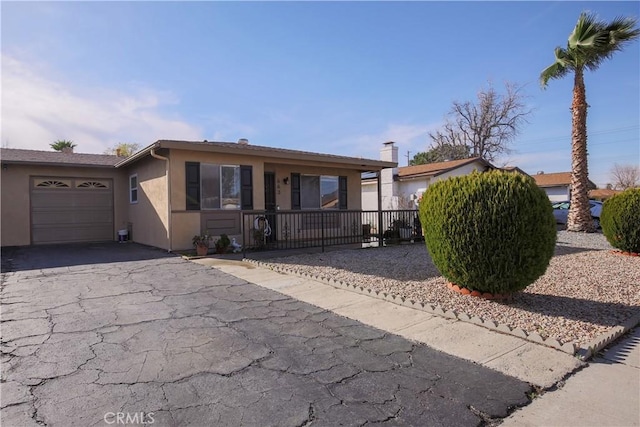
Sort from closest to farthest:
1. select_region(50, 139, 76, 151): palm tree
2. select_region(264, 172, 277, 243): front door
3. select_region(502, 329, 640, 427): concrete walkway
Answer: select_region(502, 329, 640, 427): concrete walkway → select_region(264, 172, 277, 243): front door → select_region(50, 139, 76, 151): palm tree

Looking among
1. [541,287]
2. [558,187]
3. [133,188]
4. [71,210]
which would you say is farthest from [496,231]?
[558,187]

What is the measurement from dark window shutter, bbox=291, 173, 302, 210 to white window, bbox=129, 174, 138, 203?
212 inches

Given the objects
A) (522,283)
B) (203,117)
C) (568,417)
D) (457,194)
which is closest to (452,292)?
(522,283)

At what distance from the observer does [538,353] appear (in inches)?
133

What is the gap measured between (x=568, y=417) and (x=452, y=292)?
3.03m

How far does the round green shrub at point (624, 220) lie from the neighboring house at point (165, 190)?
22.5 feet

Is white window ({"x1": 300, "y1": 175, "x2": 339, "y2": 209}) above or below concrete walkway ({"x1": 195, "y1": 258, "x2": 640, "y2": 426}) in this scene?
above

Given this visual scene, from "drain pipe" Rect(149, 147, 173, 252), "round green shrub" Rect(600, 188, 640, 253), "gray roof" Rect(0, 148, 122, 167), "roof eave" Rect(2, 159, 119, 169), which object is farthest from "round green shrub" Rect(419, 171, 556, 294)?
"gray roof" Rect(0, 148, 122, 167)

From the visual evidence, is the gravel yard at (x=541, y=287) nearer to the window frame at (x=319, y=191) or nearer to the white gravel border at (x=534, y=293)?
the white gravel border at (x=534, y=293)

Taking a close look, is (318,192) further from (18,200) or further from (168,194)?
(18,200)

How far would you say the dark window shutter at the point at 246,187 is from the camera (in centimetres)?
1081

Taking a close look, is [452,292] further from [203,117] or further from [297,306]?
[203,117]

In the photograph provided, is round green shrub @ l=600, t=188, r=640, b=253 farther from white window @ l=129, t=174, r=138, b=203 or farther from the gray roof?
the gray roof

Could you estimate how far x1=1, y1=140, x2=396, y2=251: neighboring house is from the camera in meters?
9.93
